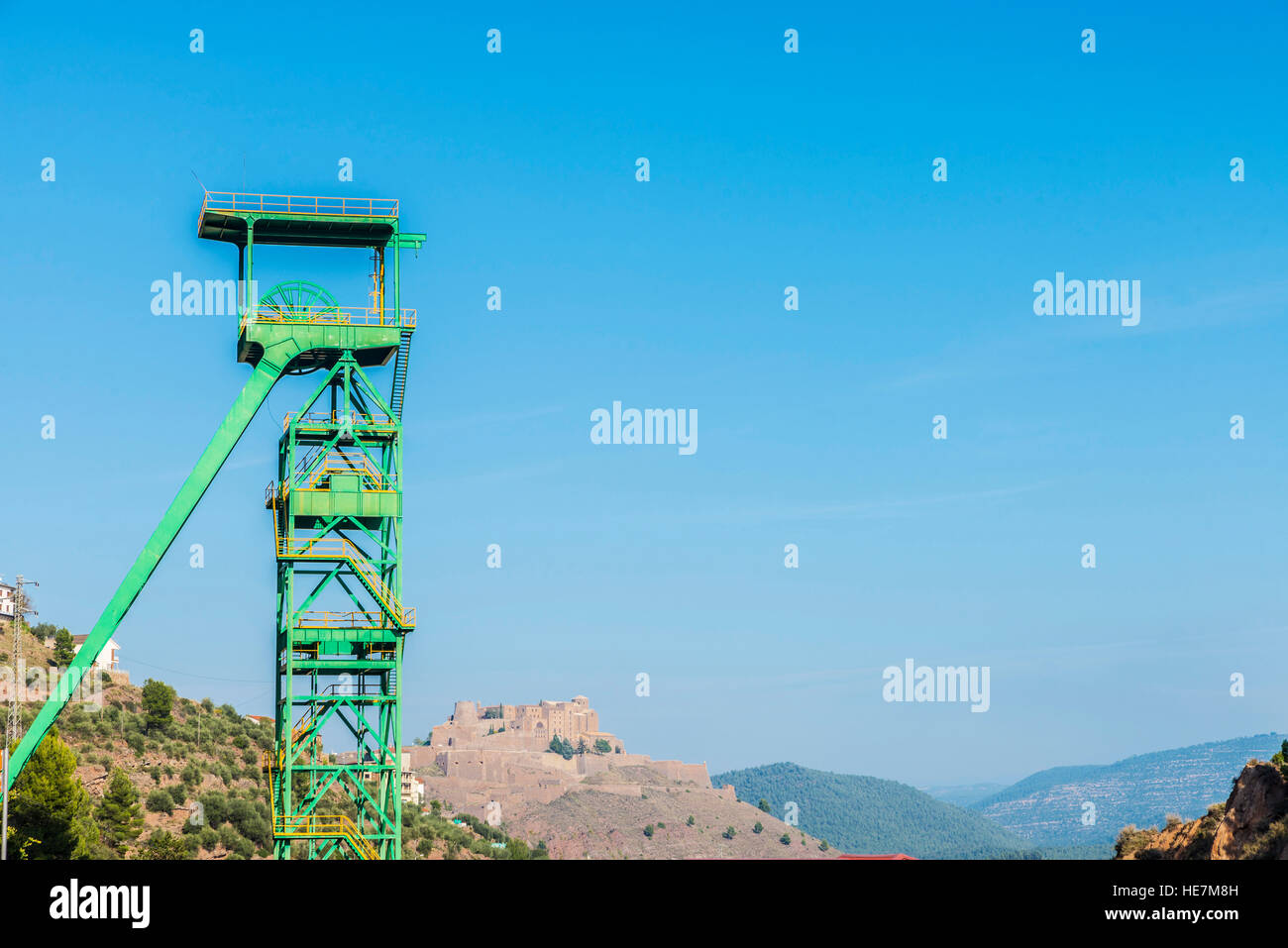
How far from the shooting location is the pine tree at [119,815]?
75.4 m

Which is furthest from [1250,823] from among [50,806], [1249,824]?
[50,806]

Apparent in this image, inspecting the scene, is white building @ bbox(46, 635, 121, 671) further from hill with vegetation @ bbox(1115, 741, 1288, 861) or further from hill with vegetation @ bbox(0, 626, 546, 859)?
hill with vegetation @ bbox(1115, 741, 1288, 861)

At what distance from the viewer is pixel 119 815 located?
76.2 meters

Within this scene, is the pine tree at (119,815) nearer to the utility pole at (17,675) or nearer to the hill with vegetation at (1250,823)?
the utility pole at (17,675)

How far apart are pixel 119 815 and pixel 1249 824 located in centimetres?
5748

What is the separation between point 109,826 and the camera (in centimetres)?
7569

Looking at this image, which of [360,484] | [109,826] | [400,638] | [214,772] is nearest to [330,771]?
[400,638]

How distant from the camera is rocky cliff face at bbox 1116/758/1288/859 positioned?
3869cm

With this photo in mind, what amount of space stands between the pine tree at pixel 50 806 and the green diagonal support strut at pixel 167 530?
39.5ft

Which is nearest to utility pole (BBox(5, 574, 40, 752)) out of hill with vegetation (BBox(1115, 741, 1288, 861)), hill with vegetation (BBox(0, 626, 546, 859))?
hill with vegetation (BBox(0, 626, 546, 859))

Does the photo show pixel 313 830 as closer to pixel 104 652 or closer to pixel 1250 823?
pixel 1250 823
